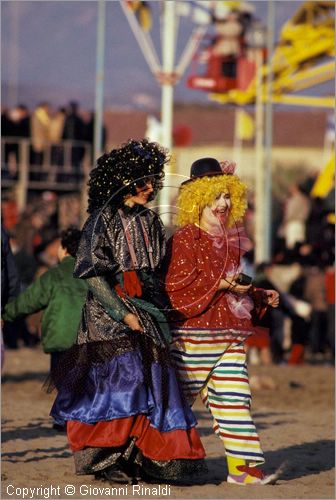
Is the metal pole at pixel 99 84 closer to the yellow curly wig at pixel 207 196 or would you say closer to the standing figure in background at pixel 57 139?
the standing figure in background at pixel 57 139

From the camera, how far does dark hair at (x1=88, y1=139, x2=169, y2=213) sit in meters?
9.31

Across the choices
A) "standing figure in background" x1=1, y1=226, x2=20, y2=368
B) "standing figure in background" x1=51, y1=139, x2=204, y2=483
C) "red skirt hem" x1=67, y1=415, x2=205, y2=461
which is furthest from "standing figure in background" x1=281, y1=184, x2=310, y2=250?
"red skirt hem" x1=67, y1=415, x2=205, y2=461

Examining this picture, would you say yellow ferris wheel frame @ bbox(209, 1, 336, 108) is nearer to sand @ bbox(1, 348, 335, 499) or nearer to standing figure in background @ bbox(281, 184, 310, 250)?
standing figure in background @ bbox(281, 184, 310, 250)

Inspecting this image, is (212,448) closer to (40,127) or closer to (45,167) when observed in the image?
(40,127)

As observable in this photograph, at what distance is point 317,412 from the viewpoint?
14797mm

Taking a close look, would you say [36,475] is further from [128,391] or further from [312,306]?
[312,306]

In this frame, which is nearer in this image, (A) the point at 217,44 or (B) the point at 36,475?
(B) the point at 36,475

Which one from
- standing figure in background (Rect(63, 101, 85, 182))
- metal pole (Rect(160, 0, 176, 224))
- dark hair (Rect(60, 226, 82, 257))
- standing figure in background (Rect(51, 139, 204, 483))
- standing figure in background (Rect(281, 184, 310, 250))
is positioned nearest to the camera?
standing figure in background (Rect(51, 139, 204, 483))

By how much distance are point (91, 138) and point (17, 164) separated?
76.9 inches

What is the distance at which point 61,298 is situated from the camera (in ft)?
39.0

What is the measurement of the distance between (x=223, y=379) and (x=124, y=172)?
1.38 m

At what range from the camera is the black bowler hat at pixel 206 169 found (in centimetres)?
958

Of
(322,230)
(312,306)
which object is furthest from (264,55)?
(312,306)

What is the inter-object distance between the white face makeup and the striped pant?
734 millimetres
